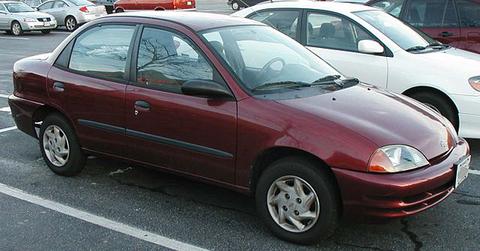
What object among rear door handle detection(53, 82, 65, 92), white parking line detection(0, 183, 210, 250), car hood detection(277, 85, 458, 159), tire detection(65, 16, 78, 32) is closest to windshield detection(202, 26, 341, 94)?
car hood detection(277, 85, 458, 159)

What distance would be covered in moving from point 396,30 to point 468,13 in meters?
2.08

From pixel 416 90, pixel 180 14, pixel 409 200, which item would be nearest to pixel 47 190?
pixel 180 14

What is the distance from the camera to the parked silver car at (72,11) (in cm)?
2169

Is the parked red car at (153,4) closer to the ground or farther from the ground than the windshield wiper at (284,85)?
closer to the ground

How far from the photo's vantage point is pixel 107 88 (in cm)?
460

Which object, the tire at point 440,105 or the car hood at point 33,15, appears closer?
the tire at point 440,105

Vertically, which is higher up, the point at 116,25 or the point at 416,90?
the point at 116,25

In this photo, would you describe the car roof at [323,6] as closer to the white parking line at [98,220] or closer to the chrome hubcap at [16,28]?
the white parking line at [98,220]

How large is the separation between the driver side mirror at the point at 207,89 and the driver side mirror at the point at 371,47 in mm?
2723

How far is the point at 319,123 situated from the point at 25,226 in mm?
2313

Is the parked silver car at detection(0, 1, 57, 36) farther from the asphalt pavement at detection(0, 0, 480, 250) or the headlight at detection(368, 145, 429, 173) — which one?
the headlight at detection(368, 145, 429, 173)

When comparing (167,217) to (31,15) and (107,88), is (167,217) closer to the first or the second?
(107,88)

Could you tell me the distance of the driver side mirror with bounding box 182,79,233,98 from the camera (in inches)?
155

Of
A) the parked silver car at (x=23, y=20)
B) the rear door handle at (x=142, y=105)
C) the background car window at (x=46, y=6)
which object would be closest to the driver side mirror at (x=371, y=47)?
the rear door handle at (x=142, y=105)
